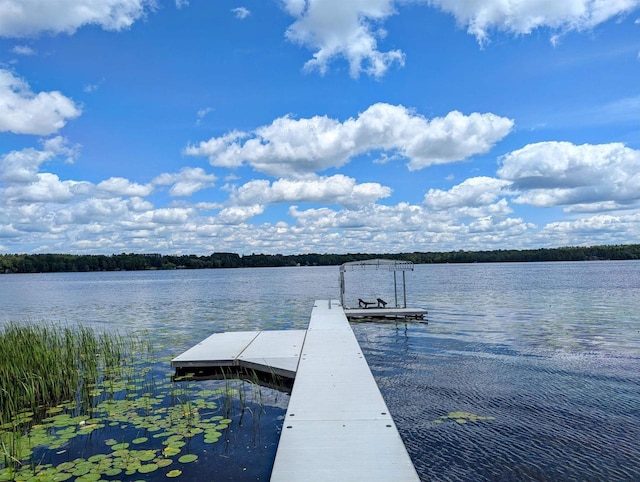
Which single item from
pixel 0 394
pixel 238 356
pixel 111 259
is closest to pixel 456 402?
pixel 238 356

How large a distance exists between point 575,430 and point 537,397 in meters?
1.87

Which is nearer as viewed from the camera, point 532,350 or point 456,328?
point 532,350

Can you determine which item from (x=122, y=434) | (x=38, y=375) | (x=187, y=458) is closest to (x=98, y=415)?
(x=122, y=434)

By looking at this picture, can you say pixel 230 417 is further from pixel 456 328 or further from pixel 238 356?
pixel 456 328

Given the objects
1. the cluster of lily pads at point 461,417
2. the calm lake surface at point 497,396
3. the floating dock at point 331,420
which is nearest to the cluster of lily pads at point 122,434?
the calm lake surface at point 497,396

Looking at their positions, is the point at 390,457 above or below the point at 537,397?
above

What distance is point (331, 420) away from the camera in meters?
6.06

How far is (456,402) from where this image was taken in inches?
358

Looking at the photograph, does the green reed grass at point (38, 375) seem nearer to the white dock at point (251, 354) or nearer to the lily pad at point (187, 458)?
the white dock at point (251, 354)

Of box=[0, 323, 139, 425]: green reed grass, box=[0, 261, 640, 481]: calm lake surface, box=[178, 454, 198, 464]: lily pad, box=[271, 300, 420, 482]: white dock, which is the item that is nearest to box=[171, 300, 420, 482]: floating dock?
box=[271, 300, 420, 482]: white dock

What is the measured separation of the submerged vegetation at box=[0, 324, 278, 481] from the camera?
6.21 m

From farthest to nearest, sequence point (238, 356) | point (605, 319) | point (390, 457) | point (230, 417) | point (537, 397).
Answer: point (605, 319) < point (238, 356) < point (537, 397) < point (230, 417) < point (390, 457)

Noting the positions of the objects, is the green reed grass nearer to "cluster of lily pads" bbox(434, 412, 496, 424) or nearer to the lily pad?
the lily pad

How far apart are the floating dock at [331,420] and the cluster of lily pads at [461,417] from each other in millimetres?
1482
